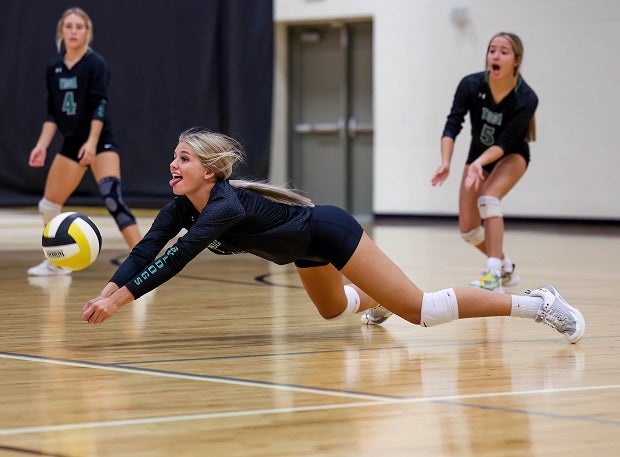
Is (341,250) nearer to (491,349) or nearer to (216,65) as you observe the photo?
(491,349)

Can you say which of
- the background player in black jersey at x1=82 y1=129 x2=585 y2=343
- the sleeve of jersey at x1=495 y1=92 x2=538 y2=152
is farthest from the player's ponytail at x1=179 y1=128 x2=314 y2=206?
the sleeve of jersey at x1=495 y1=92 x2=538 y2=152

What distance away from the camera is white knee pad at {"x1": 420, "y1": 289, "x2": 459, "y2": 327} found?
13.8ft

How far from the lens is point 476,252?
9156mm

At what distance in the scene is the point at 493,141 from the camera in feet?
21.4

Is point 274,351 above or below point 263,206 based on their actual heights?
below

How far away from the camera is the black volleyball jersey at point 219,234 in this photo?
3.87m

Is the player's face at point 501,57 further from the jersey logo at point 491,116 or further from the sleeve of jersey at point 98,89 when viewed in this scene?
the sleeve of jersey at point 98,89

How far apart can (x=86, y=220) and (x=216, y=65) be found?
1014 centimetres

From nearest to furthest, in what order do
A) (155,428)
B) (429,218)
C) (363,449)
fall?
1. (363,449)
2. (155,428)
3. (429,218)

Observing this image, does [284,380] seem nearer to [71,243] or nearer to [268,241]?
[268,241]

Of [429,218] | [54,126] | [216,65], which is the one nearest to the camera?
[54,126]

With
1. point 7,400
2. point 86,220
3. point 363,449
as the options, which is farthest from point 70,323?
point 363,449

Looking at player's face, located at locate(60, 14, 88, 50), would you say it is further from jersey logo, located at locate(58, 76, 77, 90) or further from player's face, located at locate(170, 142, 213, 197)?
player's face, located at locate(170, 142, 213, 197)

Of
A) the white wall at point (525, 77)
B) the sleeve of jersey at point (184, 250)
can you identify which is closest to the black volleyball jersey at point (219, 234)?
the sleeve of jersey at point (184, 250)
